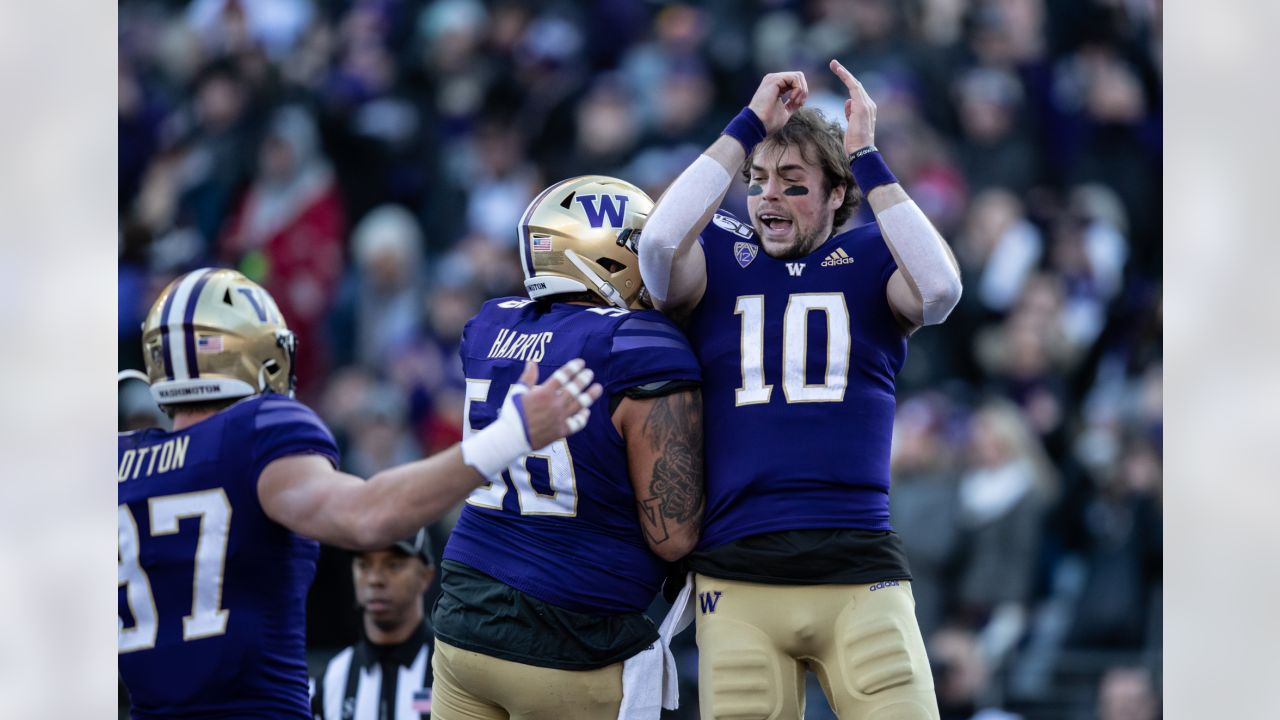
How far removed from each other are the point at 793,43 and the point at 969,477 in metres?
3.41

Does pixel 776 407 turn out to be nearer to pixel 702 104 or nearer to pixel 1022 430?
pixel 1022 430

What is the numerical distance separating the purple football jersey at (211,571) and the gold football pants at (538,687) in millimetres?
499

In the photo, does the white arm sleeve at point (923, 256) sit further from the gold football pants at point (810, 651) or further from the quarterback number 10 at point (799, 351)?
the gold football pants at point (810, 651)

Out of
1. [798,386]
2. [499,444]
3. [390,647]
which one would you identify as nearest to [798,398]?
[798,386]

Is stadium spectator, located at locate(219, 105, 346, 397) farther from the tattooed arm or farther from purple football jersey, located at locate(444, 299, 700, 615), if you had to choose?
the tattooed arm

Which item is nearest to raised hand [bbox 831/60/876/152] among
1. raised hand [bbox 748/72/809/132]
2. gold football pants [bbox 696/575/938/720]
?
raised hand [bbox 748/72/809/132]

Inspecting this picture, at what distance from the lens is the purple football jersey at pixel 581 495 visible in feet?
13.3

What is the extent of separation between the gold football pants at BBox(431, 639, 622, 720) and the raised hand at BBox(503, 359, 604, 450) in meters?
0.89

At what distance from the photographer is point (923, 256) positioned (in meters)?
4.13

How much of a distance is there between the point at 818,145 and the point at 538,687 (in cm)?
179

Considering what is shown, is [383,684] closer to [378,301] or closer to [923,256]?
[923,256]

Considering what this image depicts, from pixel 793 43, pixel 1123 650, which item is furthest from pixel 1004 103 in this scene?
pixel 1123 650

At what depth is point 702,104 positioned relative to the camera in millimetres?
9828

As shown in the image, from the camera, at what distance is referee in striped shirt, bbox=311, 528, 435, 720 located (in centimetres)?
623
